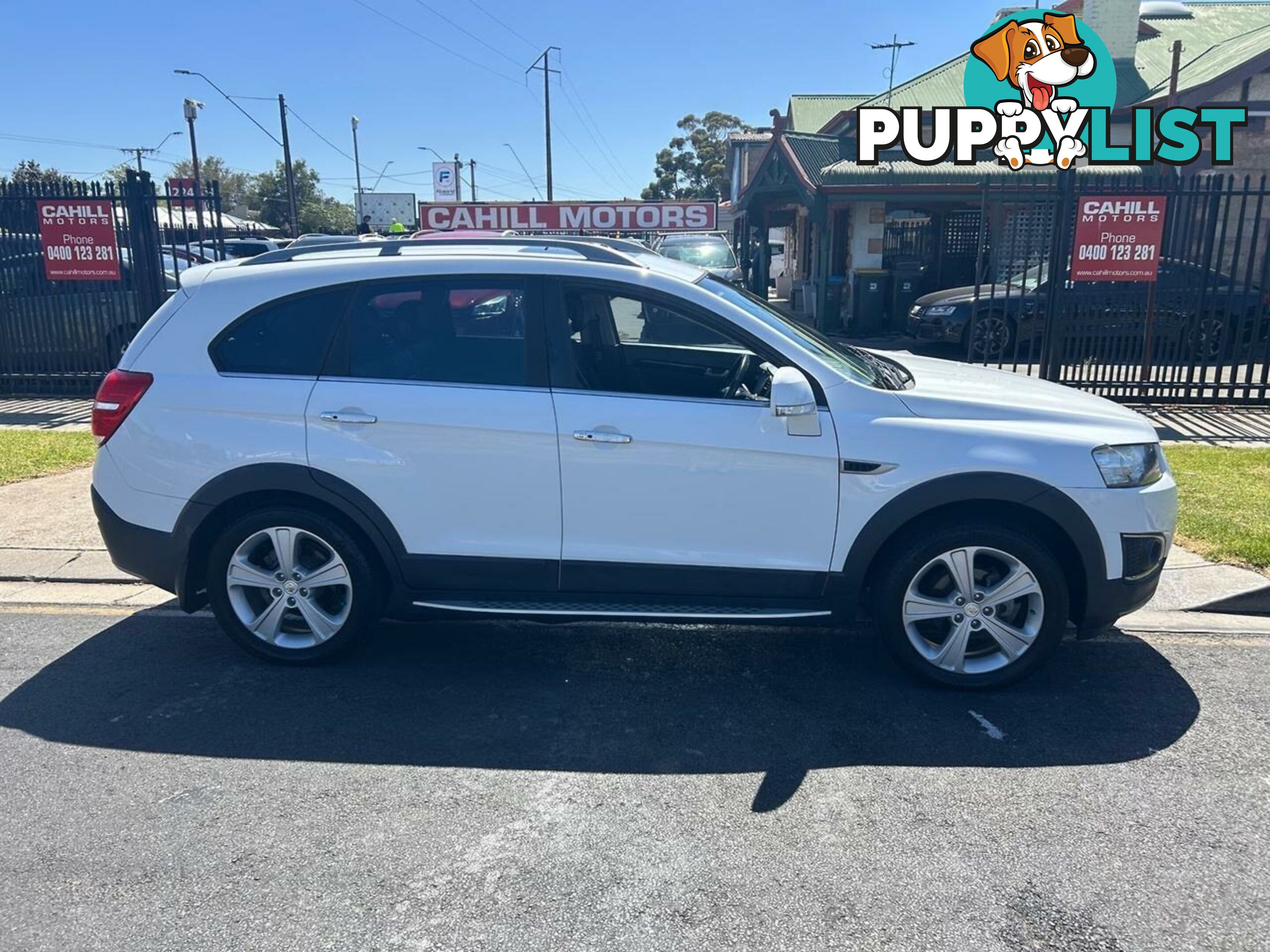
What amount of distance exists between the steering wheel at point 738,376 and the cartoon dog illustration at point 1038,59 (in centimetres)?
1630

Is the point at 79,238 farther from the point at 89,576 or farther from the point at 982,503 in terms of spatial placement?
the point at 982,503

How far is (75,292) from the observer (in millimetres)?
10820

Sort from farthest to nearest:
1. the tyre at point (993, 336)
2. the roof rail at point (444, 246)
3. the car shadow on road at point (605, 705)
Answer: the tyre at point (993, 336) < the roof rail at point (444, 246) < the car shadow on road at point (605, 705)

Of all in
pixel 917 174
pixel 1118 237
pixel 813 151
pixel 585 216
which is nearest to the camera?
pixel 1118 237

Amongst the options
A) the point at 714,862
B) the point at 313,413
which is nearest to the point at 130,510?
the point at 313,413

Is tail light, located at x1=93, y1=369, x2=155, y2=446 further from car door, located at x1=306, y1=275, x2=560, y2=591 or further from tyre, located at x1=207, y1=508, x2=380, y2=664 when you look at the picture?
car door, located at x1=306, y1=275, x2=560, y2=591

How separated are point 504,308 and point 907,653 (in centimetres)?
227

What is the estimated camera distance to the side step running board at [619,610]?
415 centimetres

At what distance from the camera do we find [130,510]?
4.39 meters

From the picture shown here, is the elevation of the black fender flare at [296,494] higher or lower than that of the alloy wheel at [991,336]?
lower

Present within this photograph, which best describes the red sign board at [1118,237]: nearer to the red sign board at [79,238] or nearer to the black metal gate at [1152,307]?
the black metal gate at [1152,307]

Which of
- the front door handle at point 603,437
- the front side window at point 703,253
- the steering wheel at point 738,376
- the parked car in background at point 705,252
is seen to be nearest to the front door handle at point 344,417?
the front door handle at point 603,437

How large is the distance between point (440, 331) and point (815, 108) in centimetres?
2680

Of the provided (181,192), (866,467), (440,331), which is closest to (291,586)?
(440,331)
